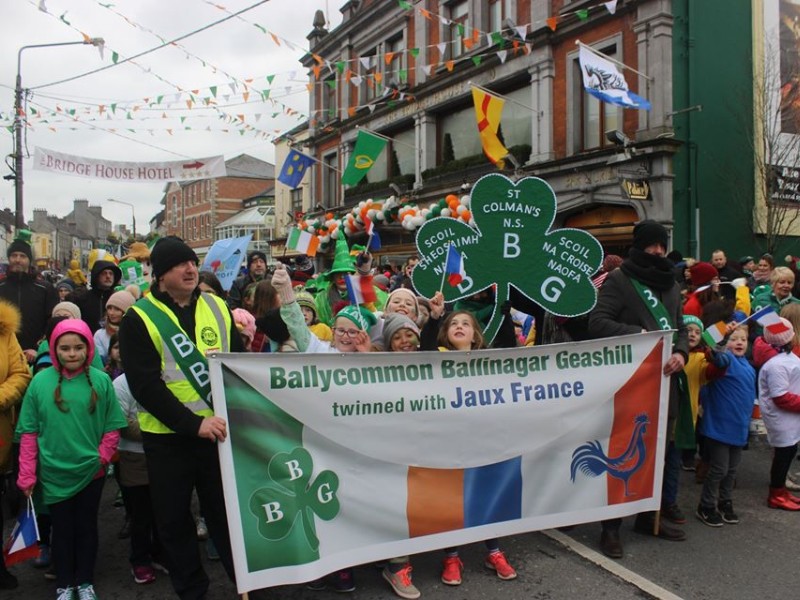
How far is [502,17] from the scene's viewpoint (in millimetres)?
19234

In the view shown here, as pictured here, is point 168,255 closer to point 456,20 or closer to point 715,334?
point 715,334

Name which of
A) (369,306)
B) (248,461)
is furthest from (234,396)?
(369,306)

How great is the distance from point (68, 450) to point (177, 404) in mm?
792

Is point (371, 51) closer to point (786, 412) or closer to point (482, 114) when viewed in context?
point (482, 114)

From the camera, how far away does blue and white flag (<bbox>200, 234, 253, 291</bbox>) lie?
6.65m

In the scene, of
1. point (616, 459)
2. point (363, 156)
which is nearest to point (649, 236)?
point (616, 459)

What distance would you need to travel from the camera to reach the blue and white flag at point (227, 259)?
6.65 metres

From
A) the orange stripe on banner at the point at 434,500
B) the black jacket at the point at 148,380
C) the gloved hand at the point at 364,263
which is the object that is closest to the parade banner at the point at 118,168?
the gloved hand at the point at 364,263

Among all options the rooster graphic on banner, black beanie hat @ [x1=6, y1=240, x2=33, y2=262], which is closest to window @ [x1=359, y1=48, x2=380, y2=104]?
black beanie hat @ [x1=6, y1=240, x2=33, y2=262]

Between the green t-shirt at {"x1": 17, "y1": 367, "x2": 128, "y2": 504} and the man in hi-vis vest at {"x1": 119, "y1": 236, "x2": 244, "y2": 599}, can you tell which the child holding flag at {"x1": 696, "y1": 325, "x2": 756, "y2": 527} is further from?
the green t-shirt at {"x1": 17, "y1": 367, "x2": 128, "y2": 504}

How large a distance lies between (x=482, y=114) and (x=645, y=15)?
4.17 meters

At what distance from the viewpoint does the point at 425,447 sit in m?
3.62

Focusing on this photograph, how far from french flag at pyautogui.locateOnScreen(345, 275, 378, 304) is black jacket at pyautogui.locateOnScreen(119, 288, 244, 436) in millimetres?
1865

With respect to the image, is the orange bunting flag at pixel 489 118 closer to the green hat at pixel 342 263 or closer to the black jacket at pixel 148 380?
the green hat at pixel 342 263
